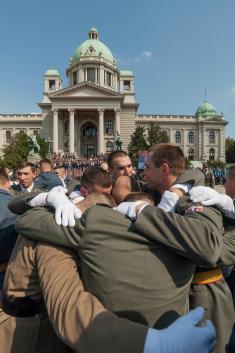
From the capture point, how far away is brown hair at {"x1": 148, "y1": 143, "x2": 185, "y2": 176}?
2805mm

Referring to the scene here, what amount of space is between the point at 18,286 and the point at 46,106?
6636 centimetres

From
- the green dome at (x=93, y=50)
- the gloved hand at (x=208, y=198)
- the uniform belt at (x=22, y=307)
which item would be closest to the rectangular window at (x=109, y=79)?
the green dome at (x=93, y=50)

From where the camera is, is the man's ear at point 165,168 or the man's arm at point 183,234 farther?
the man's ear at point 165,168

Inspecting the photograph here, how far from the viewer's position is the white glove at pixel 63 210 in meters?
2.01

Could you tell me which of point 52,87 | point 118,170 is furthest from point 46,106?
point 118,170

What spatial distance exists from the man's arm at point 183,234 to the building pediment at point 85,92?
196 feet

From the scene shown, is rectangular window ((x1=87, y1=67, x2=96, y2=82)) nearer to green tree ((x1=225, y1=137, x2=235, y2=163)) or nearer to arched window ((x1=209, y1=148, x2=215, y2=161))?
arched window ((x1=209, y1=148, x2=215, y2=161))

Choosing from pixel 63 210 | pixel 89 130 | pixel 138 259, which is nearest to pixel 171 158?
pixel 63 210

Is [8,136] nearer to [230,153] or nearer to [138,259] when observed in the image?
[230,153]

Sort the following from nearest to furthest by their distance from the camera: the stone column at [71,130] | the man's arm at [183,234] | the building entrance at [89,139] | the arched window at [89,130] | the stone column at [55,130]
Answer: the man's arm at [183,234], the stone column at [71,130], the stone column at [55,130], the building entrance at [89,139], the arched window at [89,130]

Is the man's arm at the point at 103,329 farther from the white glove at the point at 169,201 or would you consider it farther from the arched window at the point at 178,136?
the arched window at the point at 178,136

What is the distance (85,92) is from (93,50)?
604 inches

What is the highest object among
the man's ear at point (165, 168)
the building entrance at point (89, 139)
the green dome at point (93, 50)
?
the green dome at point (93, 50)

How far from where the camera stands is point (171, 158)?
280cm
